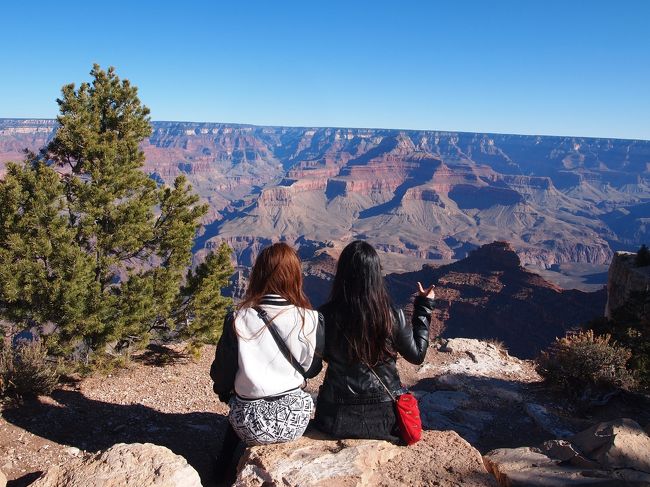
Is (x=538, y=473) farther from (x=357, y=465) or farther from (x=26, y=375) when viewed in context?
(x=26, y=375)

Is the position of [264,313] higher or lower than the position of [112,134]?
lower

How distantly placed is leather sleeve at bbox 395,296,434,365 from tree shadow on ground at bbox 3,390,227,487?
2.62m

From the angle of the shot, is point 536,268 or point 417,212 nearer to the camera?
point 536,268

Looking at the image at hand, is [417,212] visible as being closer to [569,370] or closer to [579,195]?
[579,195]

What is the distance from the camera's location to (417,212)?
141875 mm

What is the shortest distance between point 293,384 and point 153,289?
16.7ft

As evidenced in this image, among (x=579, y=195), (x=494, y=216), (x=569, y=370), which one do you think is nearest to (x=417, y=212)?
(x=494, y=216)

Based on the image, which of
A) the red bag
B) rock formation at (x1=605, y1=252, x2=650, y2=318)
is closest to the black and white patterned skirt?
the red bag

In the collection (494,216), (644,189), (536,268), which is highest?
(644,189)

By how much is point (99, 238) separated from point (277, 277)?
5.32 meters

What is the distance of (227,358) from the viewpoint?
3.16 meters

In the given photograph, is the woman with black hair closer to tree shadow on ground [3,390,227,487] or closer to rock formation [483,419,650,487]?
rock formation [483,419,650,487]

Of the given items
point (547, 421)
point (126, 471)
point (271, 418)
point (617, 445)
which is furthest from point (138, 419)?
point (547, 421)

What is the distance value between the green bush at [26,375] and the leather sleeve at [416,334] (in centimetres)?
496
